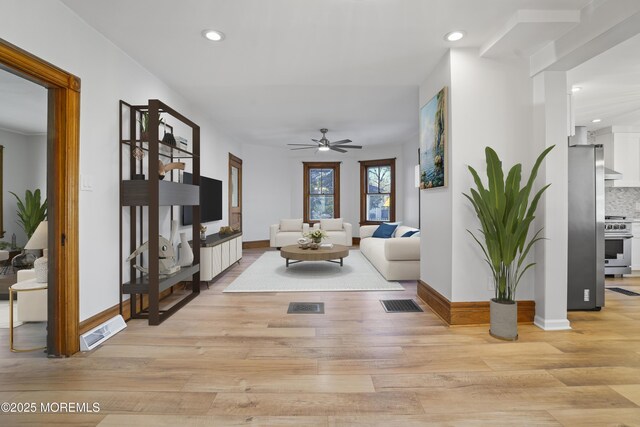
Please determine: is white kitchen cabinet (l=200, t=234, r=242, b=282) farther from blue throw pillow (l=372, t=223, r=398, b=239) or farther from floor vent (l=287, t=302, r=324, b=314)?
blue throw pillow (l=372, t=223, r=398, b=239)

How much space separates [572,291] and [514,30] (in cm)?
267

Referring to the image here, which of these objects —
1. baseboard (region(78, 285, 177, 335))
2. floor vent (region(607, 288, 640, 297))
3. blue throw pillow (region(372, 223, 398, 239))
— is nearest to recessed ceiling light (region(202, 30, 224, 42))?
baseboard (region(78, 285, 177, 335))

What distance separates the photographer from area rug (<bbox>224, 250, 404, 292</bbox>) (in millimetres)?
4156

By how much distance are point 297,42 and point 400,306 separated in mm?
2864

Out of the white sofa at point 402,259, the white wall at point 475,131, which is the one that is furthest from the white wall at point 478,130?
the white sofa at point 402,259

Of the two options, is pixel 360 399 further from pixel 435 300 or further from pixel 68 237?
pixel 68 237

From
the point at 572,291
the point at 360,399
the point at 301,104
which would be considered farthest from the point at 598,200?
the point at 301,104

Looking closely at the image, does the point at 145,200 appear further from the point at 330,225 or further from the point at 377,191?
the point at 377,191

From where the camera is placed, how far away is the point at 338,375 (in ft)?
6.66

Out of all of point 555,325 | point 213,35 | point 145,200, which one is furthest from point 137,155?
point 555,325

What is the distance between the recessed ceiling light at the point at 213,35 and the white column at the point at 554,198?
2.92 m

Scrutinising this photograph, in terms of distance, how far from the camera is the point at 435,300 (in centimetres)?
324

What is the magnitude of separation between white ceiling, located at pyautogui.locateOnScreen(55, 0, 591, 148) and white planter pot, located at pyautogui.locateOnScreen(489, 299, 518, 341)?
2324 mm

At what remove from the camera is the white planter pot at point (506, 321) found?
2.57 m
